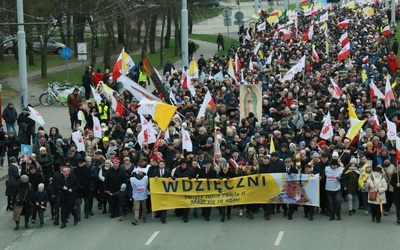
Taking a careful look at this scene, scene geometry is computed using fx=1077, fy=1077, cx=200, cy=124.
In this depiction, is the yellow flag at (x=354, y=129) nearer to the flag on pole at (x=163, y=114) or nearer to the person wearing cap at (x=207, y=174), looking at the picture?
the person wearing cap at (x=207, y=174)

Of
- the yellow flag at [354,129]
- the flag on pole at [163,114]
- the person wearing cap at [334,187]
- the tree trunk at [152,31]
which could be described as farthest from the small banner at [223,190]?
the tree trunk at [152,31]

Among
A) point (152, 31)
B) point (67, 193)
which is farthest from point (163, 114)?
point (152, 31)

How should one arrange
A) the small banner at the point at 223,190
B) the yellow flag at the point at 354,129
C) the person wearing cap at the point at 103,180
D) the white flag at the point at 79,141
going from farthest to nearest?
the white flag at the point at 79,141 → the yellow flag at the point at 354,129 → the person wearing cap at the point at 103,180 → the small banner at the point at 223,190

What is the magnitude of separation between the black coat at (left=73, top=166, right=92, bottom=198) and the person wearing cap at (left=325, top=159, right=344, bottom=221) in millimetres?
4869

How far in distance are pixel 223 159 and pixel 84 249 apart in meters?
3.78

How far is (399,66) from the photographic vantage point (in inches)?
1565

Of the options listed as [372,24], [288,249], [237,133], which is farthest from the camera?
[372,24]

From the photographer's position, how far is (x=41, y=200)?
2141 centimetres

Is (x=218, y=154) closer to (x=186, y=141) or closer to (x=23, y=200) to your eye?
(x=186, y=141)

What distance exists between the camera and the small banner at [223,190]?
21.8 m

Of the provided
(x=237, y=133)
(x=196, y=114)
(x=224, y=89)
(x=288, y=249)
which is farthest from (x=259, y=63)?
(x=288, y=249)

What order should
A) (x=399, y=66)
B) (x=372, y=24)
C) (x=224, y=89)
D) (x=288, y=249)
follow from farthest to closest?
(x=372, y=24), (x=399, y=66), (x=224, y=89), (x=288, y=249)

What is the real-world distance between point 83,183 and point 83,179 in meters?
0.09

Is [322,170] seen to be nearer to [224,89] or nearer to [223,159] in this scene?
[223,159]
